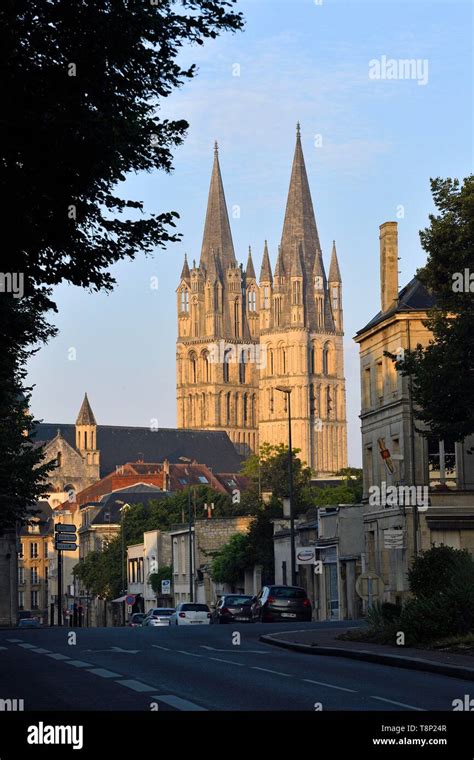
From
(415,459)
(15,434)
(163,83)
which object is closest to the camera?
(163,83)

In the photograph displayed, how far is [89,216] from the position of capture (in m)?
20.0

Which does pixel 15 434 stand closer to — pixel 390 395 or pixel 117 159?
pixel 390 395

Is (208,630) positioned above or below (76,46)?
below

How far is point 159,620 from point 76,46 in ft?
158

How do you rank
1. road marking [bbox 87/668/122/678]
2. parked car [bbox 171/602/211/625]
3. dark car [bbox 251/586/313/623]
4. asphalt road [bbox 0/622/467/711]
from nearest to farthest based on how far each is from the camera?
asphalt road [bbox 0/622/467/711] → road marking [bbox 87/668/122/678] → dark car [bbox 251/586/313/623] → parked car [bbox 171/602/211/625]

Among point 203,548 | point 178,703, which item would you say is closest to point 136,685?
point 178,703

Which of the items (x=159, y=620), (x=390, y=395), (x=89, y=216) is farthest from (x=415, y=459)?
(x=89, y=216)

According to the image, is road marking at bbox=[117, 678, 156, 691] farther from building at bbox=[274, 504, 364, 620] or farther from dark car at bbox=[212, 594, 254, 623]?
building at bbox=[274, 504, 364, 620]

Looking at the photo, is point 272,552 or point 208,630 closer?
point 208,630

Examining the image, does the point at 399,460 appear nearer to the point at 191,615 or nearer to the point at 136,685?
the point at 191,615

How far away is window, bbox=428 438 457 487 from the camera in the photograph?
203 feet

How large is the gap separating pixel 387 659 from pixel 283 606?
25.3m

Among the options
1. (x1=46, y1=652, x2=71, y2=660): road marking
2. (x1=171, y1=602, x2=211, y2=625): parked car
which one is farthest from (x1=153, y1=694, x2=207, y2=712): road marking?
(x1=171, y1=602, x2=211, y2=625): parked car

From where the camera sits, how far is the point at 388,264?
2625 inches
